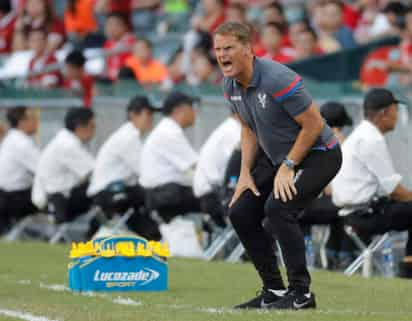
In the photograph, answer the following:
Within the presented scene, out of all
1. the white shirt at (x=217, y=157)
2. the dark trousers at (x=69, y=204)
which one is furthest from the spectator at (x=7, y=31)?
the white shirt at (x=217, y=157)

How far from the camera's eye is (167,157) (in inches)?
587

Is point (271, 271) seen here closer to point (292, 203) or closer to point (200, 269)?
point (292, 203)

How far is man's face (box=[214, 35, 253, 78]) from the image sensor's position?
8641 mm

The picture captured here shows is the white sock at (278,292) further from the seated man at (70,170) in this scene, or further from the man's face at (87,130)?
the man's face at (87,130)

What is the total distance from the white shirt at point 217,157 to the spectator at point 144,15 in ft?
28.0

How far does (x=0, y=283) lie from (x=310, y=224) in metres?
3.41

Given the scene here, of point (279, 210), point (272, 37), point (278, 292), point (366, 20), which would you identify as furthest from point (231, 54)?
point (366, 20)

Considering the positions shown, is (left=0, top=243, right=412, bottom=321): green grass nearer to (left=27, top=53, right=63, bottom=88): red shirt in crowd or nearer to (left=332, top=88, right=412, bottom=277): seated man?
(left=332, top=88, right=412, bottom=277): seated man

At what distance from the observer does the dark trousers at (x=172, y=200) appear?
1483 centimetres

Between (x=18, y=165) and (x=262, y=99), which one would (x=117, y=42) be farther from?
(x=262, y=99)

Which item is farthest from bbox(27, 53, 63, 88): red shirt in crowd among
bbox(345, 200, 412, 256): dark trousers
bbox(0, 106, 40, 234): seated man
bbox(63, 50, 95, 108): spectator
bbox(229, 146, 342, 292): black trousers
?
bbox(229, 146, 342, 292): black trousers

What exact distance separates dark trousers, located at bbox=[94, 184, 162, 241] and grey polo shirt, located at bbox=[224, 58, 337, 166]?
6646 millimetres

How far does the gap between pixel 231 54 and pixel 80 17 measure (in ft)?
48.0

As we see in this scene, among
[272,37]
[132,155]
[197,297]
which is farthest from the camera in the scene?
[272,37]
